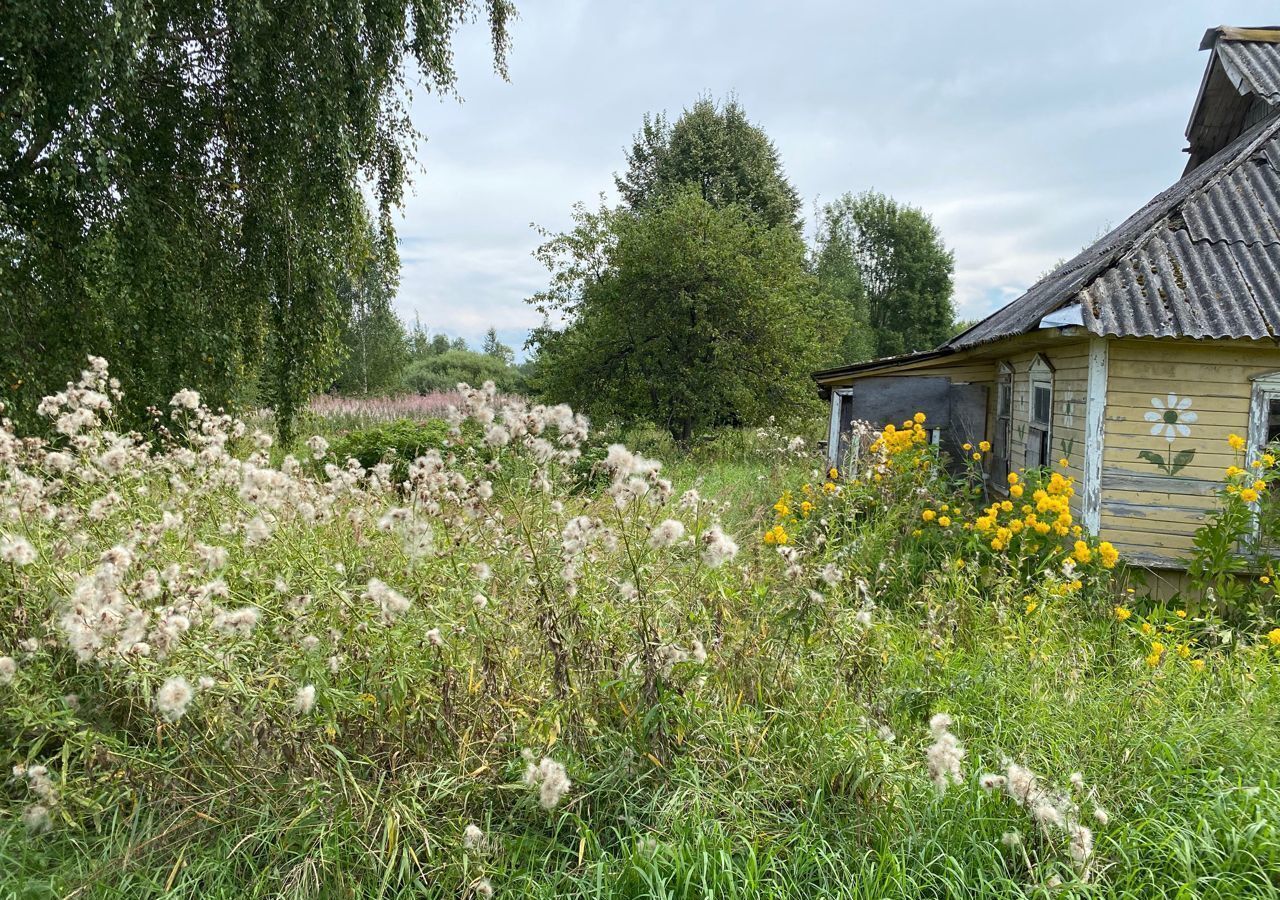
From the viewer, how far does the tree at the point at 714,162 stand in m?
25.2

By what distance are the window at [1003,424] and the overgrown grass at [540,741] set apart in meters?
6.59

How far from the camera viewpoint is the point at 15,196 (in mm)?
7438

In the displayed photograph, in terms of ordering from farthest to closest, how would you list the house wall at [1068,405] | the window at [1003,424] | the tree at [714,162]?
the tree at [714,162]
the window at [1003,424]
the house wall at [1068,405]

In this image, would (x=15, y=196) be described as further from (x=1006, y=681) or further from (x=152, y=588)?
(x=1006, y=681)

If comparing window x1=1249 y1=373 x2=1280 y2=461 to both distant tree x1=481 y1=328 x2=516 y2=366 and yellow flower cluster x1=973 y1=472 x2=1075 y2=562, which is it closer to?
yellow flower cluster x1=973 y1=472 x2=1075 y2=562

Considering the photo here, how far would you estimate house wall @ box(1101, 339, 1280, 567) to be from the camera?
6449mm

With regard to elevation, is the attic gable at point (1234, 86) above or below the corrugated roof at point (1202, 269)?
above

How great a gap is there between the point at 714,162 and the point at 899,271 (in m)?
16.3

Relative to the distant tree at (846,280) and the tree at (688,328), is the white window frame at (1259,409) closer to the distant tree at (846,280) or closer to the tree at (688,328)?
the tree at (688,328)

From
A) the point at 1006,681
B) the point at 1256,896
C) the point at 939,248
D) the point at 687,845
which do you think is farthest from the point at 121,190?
the point at 939,248

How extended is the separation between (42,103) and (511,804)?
772cm

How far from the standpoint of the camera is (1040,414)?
8.31 meters

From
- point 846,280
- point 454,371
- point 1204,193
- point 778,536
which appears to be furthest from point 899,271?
point 778,536

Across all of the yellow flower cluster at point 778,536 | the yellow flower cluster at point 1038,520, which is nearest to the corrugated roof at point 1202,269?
the yellow flower cluster at point 1038,520
